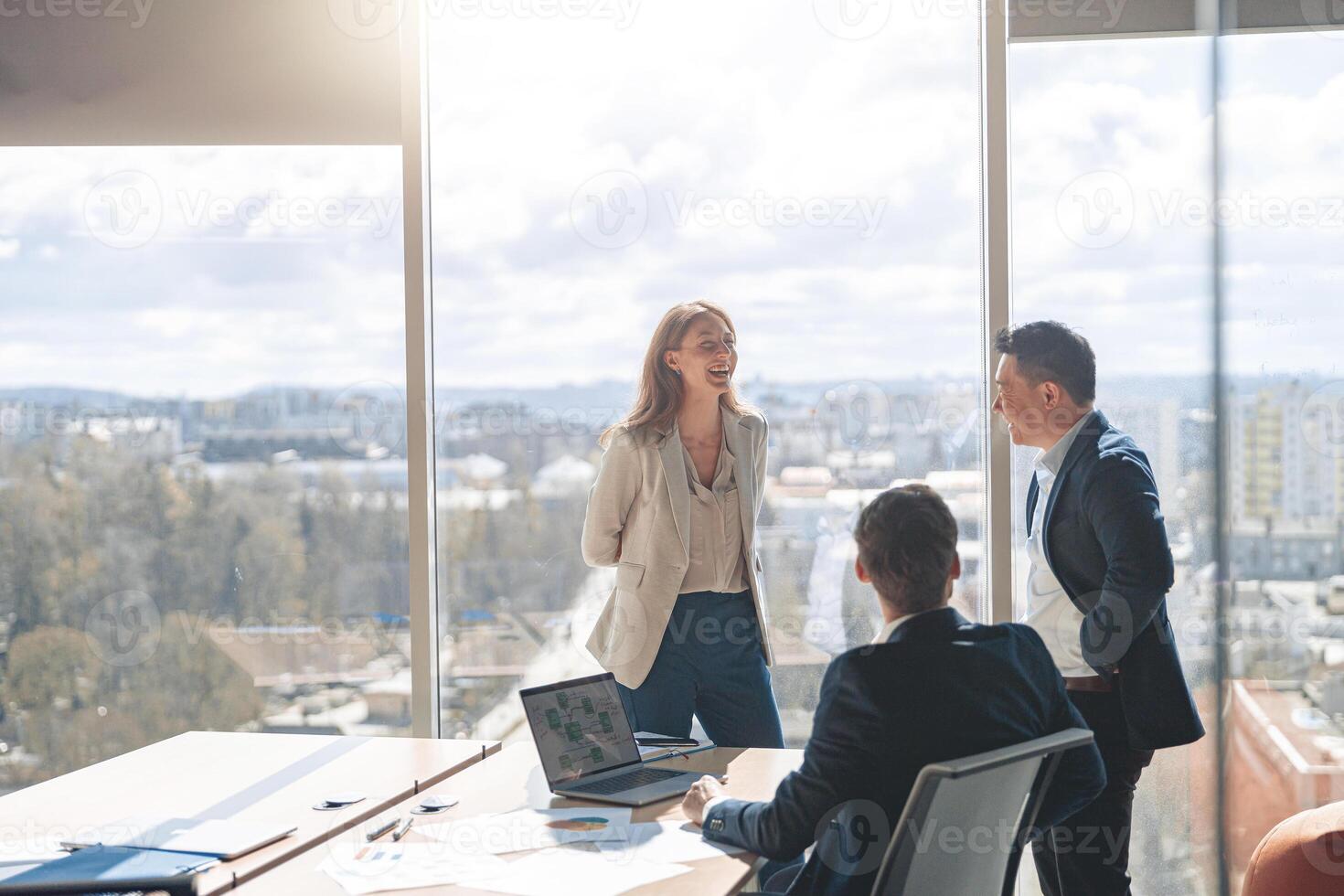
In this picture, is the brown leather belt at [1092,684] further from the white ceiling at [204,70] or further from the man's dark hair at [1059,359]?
the white ceiling at [204,70]

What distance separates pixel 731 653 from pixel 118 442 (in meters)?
2.32

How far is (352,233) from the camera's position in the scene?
3.82m

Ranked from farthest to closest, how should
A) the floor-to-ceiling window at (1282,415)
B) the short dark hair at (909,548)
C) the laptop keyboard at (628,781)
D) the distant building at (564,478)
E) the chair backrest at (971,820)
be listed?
1. the distant building at (564,478)
2. the floor-to-ceiling window at (1282,415)
3. the laptop keyboard at (628,781)
4. the short dark hair at (909,548)
5. the chair backrest at (971,820)

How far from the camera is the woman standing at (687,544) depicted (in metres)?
3.00

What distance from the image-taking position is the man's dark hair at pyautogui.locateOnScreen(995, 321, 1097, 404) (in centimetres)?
263

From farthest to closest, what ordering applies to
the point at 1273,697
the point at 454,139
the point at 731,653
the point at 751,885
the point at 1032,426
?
the point at 454,139, the point at 1273,697, the point at 731,653, the point at 1032,426, the point at 751,885

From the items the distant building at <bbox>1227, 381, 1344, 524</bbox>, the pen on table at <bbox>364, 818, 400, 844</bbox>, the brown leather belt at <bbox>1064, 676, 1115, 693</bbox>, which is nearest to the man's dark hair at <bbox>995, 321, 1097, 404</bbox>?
the brown leather belt at <bbox>1064, 676, 1115, 693</bbox>

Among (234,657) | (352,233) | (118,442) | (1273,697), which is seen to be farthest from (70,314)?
(1273,697)

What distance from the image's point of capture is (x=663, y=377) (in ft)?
10.5

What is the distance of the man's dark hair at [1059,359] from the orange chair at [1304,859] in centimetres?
106

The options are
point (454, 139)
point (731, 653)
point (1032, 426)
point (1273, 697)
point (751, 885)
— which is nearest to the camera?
point (751, 885)

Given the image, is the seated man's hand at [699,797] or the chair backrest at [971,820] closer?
the chair backrest at [971,820]

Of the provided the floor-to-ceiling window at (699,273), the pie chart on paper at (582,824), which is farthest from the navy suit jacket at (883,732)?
the floor-to-ceiling window at (699,273)

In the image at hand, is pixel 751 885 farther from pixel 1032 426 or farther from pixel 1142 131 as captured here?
pixel 1142 131
